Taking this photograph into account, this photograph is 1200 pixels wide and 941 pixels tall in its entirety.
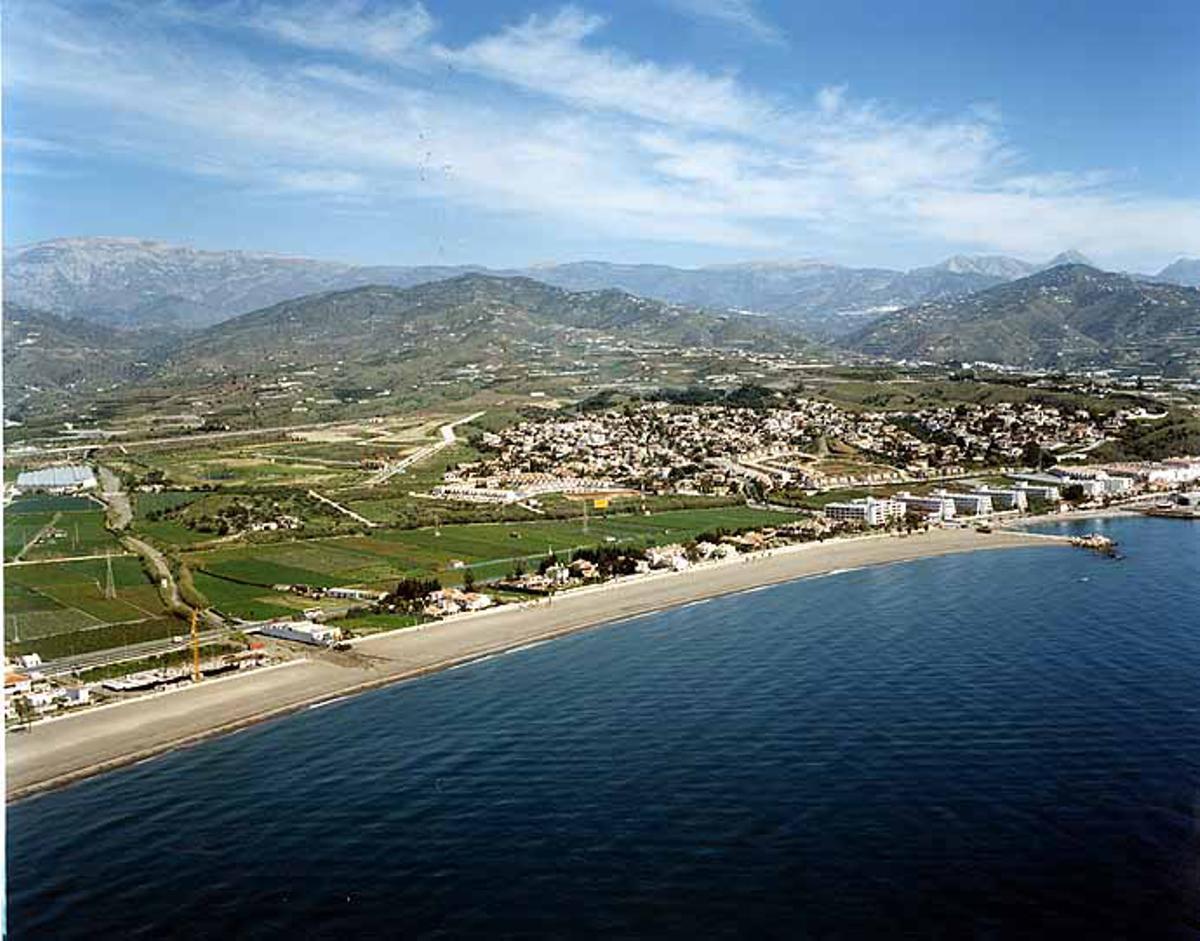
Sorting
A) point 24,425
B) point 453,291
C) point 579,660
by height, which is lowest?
point 579,660

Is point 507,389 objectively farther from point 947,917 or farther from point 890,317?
point 890,317

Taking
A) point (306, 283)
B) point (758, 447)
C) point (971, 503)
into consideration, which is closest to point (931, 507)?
point (971, 503)

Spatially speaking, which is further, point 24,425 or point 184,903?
point 24,425

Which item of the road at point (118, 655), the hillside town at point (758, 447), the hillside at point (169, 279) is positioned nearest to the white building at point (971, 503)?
the hillside town at point (758, 447)

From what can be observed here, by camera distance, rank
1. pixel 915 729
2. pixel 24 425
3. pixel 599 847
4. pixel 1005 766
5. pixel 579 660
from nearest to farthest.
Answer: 1. pixel 599 847
2. pixel 1005 766
3. pixel 915 729
4. pixel 579 660
5. pixel 24 425

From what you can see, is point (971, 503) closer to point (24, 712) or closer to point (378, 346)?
point (24, 712)

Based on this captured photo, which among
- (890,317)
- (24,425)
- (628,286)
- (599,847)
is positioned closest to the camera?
(599,847)

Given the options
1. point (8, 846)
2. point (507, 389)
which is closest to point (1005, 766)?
point (8, 846)
